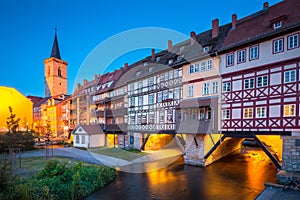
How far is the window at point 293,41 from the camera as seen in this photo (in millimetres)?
11828

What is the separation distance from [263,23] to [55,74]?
195ft

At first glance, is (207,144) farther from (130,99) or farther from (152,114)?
(130,99)

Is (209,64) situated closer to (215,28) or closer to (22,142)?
(215,28)

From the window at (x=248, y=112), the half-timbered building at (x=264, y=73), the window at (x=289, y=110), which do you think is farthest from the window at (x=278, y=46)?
the window at (x=248, y=112)

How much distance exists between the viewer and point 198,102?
16.5m

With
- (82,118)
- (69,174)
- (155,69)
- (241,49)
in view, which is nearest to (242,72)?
(241,49)

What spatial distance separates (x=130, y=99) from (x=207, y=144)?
1334 centimetres

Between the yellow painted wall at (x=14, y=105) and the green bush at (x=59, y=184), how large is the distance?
64.4 ft

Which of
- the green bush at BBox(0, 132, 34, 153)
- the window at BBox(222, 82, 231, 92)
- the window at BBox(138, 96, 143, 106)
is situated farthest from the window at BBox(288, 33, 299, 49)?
the green bush at BBox(0, 132, 34, 153)

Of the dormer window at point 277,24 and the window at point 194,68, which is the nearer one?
the dormer window at point 277,24

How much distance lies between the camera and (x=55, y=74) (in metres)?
59.1

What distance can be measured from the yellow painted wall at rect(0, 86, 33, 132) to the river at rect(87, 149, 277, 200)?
21.1 metres

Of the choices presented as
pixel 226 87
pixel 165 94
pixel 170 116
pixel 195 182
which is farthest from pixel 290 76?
pixel 165 94

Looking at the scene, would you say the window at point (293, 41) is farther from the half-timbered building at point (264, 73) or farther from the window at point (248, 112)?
the window at point (248, 112)
